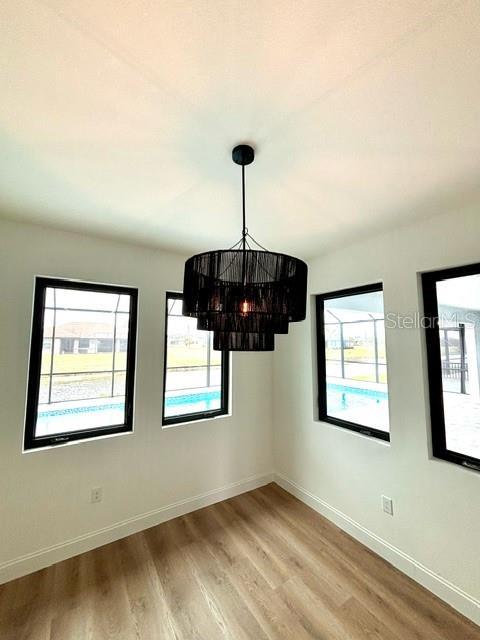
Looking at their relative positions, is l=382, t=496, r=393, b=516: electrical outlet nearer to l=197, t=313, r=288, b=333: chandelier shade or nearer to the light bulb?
l=197, t=313, r=288, b=333: chandelier shade

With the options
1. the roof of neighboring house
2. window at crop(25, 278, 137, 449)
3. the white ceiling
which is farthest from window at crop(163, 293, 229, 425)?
the white ceiling

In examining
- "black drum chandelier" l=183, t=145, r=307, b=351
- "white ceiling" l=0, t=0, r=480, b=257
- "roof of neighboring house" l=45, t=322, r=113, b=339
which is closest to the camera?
"white ceiling" l=0, t=0, r=480, b=257

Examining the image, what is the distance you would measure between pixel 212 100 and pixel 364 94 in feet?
1.96

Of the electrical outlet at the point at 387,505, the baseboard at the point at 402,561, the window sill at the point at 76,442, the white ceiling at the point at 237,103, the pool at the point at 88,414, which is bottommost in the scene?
the baseboard at the point at 402,561

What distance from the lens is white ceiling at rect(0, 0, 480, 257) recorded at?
833 mm

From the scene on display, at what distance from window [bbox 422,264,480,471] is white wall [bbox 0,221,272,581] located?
5.97 ft

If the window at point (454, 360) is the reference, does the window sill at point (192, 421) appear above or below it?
below

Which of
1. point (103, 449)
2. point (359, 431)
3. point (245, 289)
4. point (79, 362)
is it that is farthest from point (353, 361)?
point (79, 362)

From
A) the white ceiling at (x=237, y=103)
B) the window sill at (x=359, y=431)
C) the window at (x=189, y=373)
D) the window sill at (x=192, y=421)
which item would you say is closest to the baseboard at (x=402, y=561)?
the window sill at (x=359, y=431)

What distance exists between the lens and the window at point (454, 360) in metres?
1.87

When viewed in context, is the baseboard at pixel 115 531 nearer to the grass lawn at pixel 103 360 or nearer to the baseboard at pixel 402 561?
the baseboard at pixel 402 561

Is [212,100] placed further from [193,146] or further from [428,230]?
[428,230]

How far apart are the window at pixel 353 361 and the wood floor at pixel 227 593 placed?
40.0 inches

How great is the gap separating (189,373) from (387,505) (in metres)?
2.08
